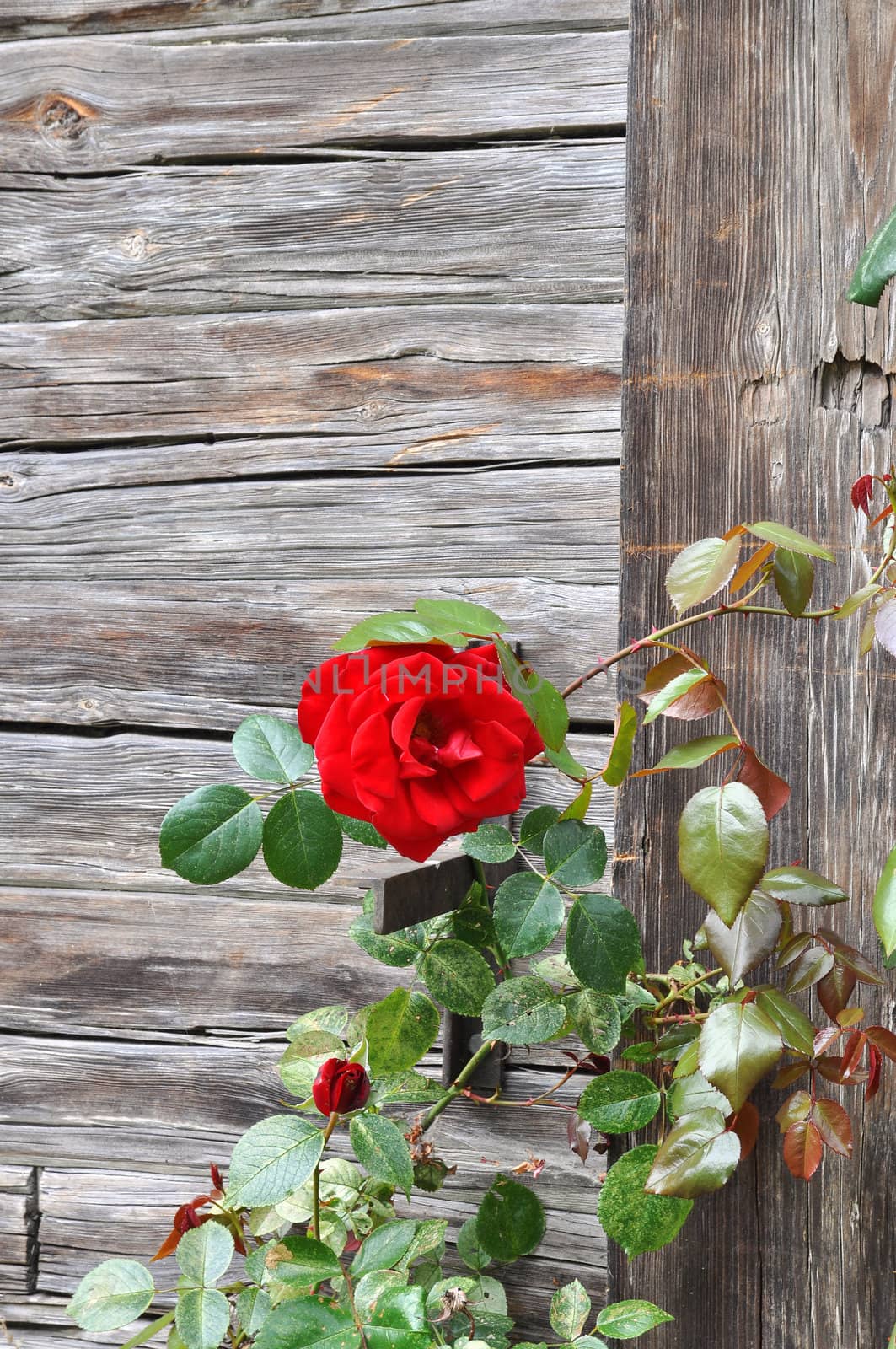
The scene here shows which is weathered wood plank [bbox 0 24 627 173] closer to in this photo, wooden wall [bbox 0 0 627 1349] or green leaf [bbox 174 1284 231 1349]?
wooden wall [bbox 0 0 627 1349]

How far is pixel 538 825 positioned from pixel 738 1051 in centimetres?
19

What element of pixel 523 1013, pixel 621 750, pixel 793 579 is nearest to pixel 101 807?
pixel 523 1013

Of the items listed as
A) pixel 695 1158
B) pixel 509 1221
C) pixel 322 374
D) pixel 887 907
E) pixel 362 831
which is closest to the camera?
pixel 887 907

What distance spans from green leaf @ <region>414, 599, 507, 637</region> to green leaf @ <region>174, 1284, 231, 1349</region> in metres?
0.56

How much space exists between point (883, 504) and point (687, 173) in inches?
11.1

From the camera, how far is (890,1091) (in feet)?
2.14

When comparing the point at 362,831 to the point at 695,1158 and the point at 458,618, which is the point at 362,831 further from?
the point at 695,1158

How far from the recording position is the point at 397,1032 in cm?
69

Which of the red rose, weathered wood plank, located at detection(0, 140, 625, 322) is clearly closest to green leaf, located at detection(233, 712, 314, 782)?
the red rose

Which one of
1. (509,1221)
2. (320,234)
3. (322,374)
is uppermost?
(320,234)

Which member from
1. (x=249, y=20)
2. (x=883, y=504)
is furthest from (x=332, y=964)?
(x=249, y=20)

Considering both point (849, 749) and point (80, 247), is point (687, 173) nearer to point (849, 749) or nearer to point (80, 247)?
point (849, 749)

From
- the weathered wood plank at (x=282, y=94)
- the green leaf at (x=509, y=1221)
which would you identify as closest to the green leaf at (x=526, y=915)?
the green leaf at (x=509, y=1221)

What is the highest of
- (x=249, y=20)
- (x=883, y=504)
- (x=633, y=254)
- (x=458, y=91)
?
(x=249, y=20)
